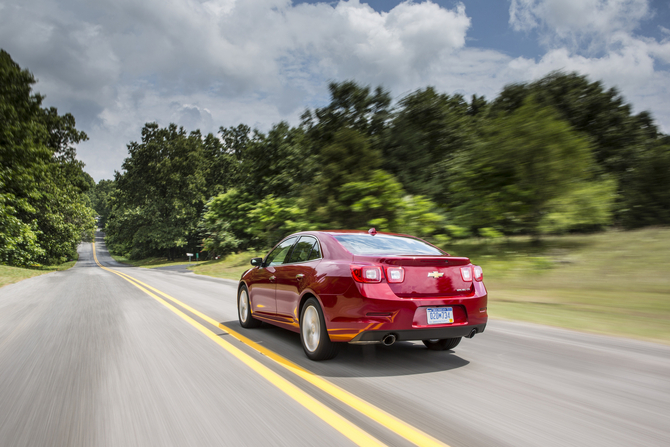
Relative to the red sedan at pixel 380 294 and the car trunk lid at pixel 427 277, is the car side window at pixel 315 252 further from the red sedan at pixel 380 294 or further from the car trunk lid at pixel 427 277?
the car trunk lid at pixel 427 277

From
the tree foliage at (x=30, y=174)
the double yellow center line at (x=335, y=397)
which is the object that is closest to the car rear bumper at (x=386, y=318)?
the double yellow center line at (x=335, y=397)

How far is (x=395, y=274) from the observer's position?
4.46 metres

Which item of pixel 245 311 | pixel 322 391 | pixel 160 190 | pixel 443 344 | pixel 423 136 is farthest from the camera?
pixel 160 190

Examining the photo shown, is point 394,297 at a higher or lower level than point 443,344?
higher

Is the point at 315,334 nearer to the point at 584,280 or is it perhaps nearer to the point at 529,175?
the point at 584,280

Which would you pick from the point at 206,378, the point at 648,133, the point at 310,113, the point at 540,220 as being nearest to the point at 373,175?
the point at 540,220

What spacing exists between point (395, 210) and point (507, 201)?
4918 millimetres

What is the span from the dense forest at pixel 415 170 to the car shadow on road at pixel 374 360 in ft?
48.4

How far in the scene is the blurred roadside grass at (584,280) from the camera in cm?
762

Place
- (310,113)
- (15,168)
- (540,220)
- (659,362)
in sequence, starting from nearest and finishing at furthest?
(659,362) < (540,220) < (15,168) < (310,113)

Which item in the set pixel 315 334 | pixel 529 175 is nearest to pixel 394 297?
pixel 315 334

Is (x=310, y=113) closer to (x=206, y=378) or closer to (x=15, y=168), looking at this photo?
(x=15, y=168)

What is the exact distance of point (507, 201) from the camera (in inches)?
796

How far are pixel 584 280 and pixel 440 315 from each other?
10.6 metres
